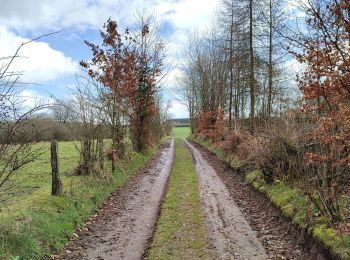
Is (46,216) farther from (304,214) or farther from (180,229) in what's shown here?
(304,214)

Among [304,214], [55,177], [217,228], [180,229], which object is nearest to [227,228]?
[217,228]

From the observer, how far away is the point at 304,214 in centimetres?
909

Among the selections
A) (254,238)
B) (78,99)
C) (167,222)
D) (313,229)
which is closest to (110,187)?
(78,99)

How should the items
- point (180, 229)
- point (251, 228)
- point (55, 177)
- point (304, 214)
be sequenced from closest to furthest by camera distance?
point (304, 214)
point (180, 229)
point (251, 228)
point (55, 177)

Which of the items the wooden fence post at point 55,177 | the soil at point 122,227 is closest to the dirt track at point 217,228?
the soil at point 122,227

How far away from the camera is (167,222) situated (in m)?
10.0

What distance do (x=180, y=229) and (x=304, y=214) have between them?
3040 mm

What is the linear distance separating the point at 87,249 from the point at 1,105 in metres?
3.75

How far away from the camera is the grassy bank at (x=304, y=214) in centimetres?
687

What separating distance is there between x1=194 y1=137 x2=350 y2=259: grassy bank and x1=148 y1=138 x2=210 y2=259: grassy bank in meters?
2.26

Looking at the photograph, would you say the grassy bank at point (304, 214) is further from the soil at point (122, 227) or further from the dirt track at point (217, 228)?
the soil at point (122, 227)

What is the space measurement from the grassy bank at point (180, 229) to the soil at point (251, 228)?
31cm

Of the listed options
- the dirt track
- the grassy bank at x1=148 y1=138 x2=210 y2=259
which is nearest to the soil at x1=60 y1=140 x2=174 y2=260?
the dirt track

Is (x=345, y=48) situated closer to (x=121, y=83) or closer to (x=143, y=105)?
(x=121, y=83)
